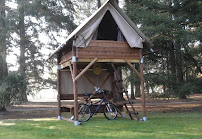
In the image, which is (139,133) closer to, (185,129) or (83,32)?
(185,129)

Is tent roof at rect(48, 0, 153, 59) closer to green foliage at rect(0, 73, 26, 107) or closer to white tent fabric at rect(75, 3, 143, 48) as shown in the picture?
white tent fabric at rect(75, 3, 143, 48)

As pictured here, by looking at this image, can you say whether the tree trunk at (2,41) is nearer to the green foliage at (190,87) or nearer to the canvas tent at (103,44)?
the canvas tent at (103,44)

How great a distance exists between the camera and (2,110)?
1569 centimetres

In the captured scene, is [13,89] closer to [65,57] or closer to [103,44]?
[65,57]

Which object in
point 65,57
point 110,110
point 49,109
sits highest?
point 65,57

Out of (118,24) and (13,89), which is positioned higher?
(118,24)

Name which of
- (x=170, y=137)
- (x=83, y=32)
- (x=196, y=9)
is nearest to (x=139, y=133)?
(x=170, y=137)

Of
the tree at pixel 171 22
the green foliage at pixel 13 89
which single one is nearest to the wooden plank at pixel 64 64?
the green foliage at pixel 13 89

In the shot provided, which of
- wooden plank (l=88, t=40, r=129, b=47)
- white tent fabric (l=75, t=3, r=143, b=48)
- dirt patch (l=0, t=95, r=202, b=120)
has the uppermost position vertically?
white tent fabric (l=75, t=3, r=143, b=48)

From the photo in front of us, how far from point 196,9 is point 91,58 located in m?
6.75

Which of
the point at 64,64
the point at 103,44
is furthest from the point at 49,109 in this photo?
the point at 103,44

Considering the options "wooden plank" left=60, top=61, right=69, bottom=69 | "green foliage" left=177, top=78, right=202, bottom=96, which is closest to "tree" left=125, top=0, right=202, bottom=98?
"green foliage" left=177, top=78, right=202, bottom=96

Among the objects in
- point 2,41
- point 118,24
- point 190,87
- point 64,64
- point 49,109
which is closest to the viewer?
point 118,24

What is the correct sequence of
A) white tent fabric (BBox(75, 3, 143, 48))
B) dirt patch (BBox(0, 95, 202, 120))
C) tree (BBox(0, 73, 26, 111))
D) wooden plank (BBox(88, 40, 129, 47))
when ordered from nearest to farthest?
1. white tent fabric (BBox(75, 3, 143, 48))
2. wooden plank (BBox(88, 40, 129, 47))
3. dirt patch (BBox(0, 95, 202, 120))
4. tree (BBox(0, 73, 26, 111))
